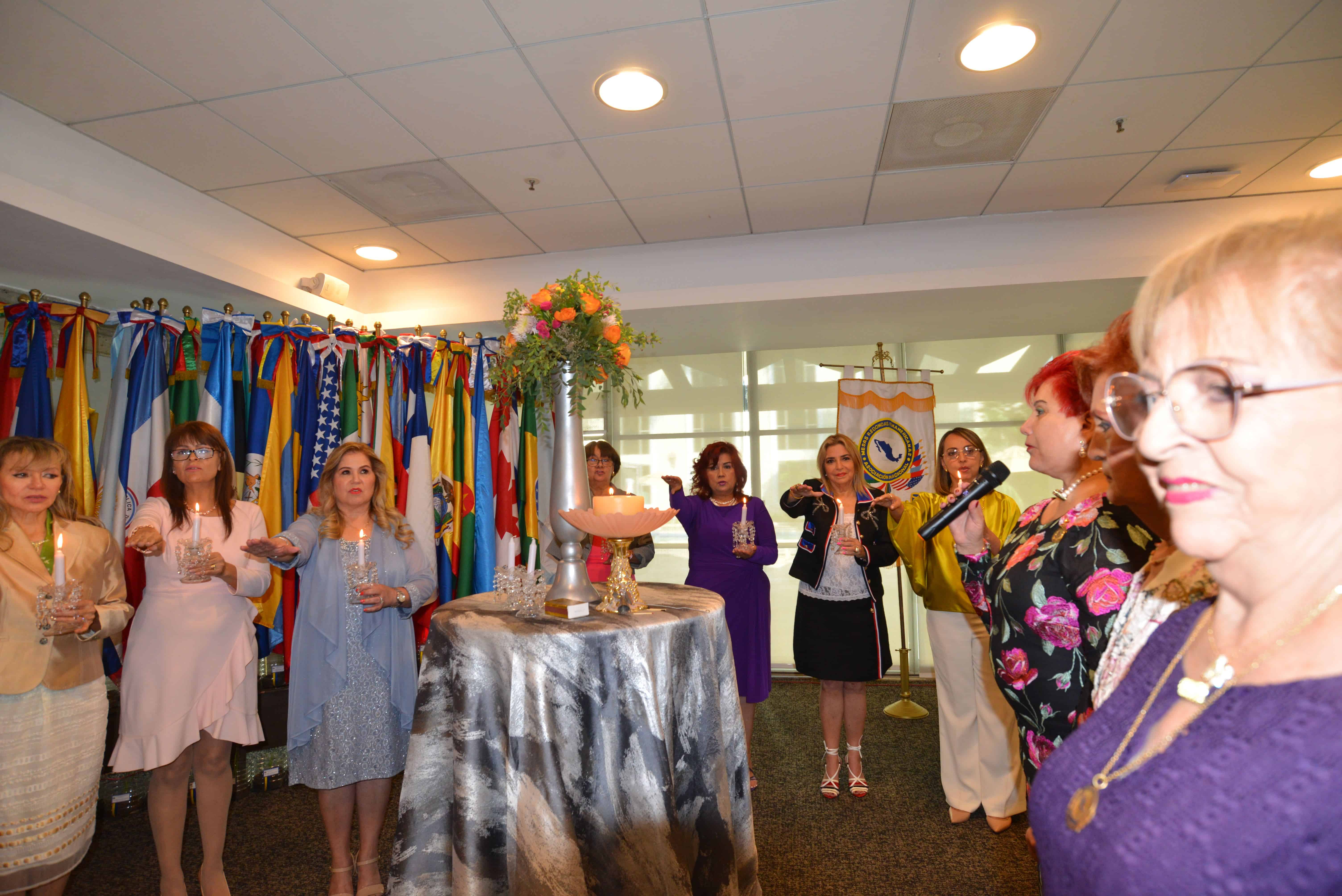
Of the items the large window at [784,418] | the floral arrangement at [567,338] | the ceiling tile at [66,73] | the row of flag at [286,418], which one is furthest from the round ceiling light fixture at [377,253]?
the floral arrangement at [567,338]

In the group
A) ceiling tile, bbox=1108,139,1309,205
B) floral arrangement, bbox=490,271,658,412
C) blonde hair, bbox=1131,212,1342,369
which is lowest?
blonde hair, bbox=1131,212,1342,369

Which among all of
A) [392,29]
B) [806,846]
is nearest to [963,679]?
[806,846]

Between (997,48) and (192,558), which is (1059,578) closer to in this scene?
(997,48)

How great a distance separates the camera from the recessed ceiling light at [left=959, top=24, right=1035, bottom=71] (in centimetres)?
249

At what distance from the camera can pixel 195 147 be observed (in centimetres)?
321

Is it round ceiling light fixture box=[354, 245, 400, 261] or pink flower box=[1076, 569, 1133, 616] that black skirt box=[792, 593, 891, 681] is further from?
round ceiling light fixture box=[354, 245, 400, 261]

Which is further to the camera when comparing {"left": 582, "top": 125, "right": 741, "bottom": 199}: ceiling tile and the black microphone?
{"left": 582, "top": 125, "right": 741, "bottom": 199}: ceiling tile

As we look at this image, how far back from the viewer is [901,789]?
10.8 ft

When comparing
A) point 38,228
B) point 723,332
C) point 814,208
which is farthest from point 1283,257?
point 723,332

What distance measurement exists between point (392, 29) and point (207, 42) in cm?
69

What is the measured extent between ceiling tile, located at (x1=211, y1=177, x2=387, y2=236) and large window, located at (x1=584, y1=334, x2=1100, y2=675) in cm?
220

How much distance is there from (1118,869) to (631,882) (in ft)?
4.18

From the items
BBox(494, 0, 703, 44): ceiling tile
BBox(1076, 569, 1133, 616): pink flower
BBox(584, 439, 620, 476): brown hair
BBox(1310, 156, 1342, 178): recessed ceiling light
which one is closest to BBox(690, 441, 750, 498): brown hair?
BBox(584, 439, 620, 476): brown hair

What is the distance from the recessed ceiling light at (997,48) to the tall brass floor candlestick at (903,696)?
111 inches
